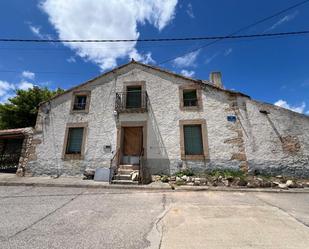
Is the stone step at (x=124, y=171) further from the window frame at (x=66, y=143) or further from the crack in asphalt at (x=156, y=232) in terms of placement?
the crack in asphalt at (x=156, y=232)

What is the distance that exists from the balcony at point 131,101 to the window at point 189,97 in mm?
2265

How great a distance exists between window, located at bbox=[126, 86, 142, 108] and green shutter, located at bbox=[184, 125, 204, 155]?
331 centimetres

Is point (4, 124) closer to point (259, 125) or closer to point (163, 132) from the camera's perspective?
point (163, 132)

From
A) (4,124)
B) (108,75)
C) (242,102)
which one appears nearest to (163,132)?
(242,102)

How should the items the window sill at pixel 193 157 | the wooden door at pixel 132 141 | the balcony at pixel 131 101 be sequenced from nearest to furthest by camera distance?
the window sill at pixel 193 157
the wooden door at pixel 132 141
the balcony at pixel 131 101

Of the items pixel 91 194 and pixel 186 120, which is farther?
pixel 186 120

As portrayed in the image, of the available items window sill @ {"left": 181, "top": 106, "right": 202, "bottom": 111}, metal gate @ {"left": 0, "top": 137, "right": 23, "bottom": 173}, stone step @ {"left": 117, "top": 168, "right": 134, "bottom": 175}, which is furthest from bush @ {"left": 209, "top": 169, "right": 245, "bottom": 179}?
metal gate @ {"left": 0, "top": 137, "right": 23, "bottom": 173}

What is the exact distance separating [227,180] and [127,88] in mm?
7576

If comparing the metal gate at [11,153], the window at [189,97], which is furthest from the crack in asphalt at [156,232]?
the metal gate at [11,153]

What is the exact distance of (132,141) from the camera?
402 inches

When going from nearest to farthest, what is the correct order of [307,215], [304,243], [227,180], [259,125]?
[304,243], [307,215], [227,180], [259,125]

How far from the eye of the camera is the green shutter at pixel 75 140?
10.3 meters

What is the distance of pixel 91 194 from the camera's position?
20.7 feet

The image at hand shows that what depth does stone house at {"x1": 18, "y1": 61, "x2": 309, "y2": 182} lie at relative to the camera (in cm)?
878
